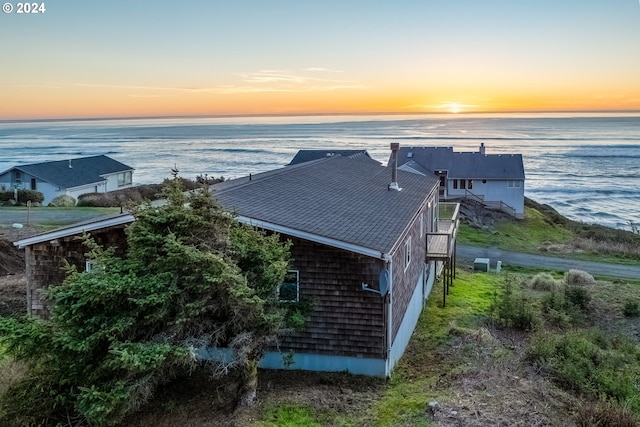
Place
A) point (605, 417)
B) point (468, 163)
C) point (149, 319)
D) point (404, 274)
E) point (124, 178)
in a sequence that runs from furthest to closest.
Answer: point (124, 178), point (468, 163), point (404, 274), point (605, 417), point (149, 319)

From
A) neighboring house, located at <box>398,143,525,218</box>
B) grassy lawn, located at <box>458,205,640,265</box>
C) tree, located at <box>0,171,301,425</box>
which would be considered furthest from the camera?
neighboring house, located at <box>398,143,525,218</box>

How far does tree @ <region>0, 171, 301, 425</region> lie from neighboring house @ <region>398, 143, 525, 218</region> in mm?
38372

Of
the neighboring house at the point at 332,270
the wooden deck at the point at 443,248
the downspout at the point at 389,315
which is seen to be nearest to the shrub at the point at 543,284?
the wooden deck at the point at 443,248

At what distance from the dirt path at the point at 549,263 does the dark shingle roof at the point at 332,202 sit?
9.90m

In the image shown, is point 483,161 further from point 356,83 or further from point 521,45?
point 356,83

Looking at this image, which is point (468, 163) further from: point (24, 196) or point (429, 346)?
point (24, 196)

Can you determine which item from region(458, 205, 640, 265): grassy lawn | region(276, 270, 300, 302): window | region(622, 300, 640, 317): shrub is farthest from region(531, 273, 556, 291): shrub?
region(276, 270, 300, 302): window

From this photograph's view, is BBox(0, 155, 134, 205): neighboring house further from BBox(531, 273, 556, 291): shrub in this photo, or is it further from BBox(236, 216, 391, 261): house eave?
BBox(236, 216, 391, 261): house eave

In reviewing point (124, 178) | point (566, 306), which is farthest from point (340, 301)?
point (124, 178)

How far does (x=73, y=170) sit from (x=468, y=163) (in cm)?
3744

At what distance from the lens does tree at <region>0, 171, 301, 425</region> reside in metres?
7.41

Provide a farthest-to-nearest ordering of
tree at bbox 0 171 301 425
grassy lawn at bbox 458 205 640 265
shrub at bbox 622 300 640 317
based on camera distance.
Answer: grassy lawn at bbox 458 205 640 265
shrub at bbox 622 300 640 317
tree at bbox 0 171 301 425

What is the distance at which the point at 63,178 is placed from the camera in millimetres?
47500

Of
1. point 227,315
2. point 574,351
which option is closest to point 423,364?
point 574,351
